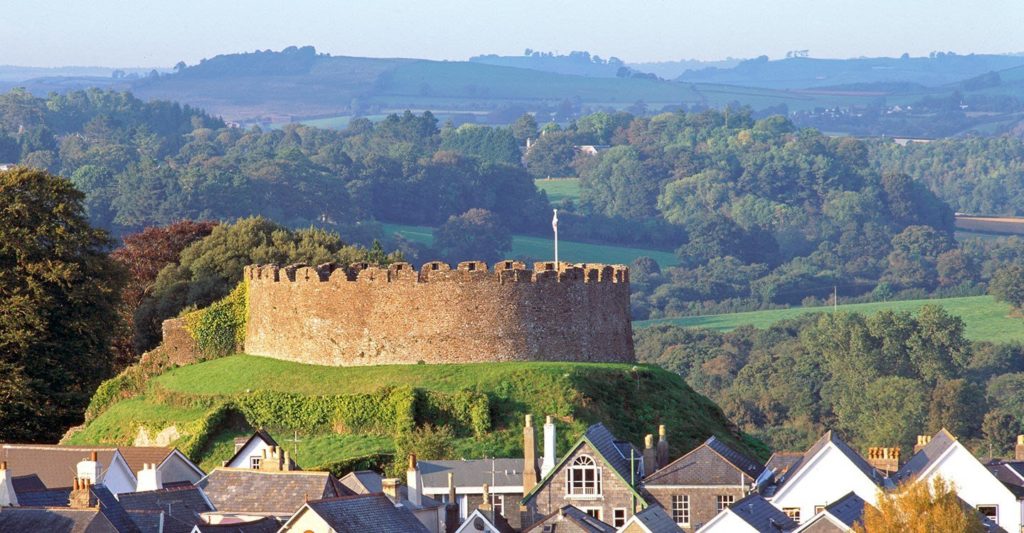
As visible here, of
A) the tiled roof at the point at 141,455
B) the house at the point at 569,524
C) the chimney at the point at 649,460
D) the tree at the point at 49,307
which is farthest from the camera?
the tree at the point at 49,307

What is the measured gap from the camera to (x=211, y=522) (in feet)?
171

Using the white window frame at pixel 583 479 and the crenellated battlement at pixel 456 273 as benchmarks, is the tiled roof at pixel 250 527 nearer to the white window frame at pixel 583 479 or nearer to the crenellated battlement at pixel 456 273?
the white window frame at pixel 583 479

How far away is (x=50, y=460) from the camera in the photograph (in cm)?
6556

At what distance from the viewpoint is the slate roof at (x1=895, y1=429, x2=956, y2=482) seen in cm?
5512

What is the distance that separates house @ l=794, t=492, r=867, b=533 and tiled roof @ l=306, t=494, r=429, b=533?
7.08 meters

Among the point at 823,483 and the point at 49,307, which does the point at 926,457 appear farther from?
the point at 49,307

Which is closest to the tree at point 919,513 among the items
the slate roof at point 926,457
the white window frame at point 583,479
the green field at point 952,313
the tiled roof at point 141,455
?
the slate roof at point 926,457

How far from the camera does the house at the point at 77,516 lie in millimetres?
47906

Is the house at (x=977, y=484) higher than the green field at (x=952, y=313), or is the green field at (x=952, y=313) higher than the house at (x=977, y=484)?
the house at (x=977, y=484)

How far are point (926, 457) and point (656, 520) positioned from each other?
7644 millimetres

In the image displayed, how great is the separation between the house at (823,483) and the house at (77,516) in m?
13.1

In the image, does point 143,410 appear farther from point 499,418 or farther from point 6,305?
point 499,418

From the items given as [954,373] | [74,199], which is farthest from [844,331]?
[74,199]

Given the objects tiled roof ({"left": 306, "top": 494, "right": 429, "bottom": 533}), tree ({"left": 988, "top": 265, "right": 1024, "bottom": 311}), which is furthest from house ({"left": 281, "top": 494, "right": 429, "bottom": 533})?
tree ({"left": 988, "top": 265, "right": 1024, "bottom": 311})
